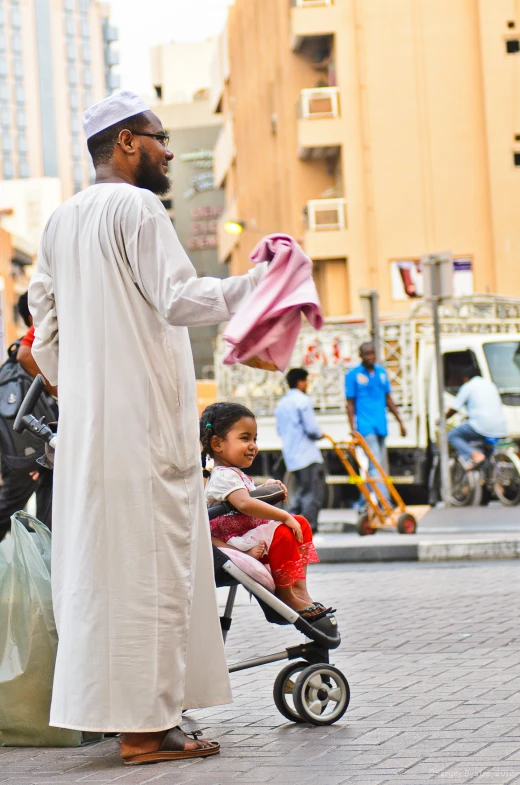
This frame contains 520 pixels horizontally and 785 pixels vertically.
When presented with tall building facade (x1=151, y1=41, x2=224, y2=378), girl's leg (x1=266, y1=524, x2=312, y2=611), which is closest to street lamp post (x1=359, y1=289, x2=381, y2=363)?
girl's leg (x1=266, y1=524, x2=312, y2=611)

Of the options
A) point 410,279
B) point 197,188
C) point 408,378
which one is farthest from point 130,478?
point 197,188

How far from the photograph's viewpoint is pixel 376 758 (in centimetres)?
462

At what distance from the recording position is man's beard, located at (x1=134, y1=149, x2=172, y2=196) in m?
5.00

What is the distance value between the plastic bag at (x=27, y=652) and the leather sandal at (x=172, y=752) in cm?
48

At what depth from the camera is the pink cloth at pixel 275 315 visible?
441 centimetres

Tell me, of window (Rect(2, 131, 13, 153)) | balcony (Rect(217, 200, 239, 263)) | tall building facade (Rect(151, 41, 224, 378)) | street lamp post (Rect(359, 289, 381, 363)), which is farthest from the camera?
window (Rect(2, 131, 13, 153))

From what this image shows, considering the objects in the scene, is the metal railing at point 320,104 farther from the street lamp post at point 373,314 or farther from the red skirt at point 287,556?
the red skirt at point 287,556

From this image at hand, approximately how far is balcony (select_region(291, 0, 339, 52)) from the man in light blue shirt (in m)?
21.8

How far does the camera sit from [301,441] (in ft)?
48.9

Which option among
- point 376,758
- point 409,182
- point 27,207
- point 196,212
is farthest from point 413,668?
point 27,207

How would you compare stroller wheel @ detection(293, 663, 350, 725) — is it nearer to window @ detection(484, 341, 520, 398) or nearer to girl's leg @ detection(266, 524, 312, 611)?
girl's leg @ detection(266, 524, 312, 611)

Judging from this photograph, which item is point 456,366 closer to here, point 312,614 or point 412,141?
point 312,614

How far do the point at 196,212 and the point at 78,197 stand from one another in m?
96.3

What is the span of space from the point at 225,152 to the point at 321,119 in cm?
2132
